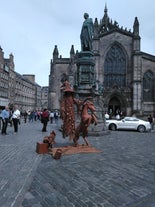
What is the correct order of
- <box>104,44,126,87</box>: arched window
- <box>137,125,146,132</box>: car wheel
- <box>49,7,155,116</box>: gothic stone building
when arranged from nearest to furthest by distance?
<box>137,125,146,132</box>: car wheel
<box>49,7,155,116</box>: gothic stone building
<box>104,44,126,87</box>: arched window

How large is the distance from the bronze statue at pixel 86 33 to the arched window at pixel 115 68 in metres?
29.1

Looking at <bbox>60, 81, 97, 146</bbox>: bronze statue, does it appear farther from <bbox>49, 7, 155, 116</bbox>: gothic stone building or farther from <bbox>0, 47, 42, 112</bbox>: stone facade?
<bbox>0, 47, 42, 112</bbox>: stone facade

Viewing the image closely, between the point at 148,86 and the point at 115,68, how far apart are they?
687 centimetres

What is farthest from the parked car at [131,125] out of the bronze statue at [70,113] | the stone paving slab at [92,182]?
the stone paving slab at [92,182]

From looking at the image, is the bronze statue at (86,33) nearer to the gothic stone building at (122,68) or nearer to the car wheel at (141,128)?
the car wheel at (141,128)

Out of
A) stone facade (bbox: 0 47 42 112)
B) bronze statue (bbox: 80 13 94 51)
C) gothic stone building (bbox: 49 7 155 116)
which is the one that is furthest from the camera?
stone facade (bbox: 0 47 42 112)

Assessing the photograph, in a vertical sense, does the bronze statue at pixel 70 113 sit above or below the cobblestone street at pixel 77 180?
above

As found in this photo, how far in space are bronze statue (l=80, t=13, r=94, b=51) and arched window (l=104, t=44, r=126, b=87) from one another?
1146 inches

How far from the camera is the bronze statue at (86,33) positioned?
564 inches

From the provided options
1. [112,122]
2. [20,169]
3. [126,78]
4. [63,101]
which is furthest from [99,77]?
[20,169]

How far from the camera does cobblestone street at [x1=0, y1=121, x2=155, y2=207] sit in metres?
4.30

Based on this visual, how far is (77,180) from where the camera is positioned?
5441 mm


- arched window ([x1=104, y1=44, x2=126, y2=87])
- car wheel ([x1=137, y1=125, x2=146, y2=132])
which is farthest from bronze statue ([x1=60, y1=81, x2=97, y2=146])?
arched window ([x1=104, y1=44, x2=126, y2=87])

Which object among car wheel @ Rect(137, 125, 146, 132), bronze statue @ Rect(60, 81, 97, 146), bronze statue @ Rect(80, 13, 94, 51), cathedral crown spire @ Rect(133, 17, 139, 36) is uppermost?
cathedral crown spire @ Rect(133, 17, 139, 36)
